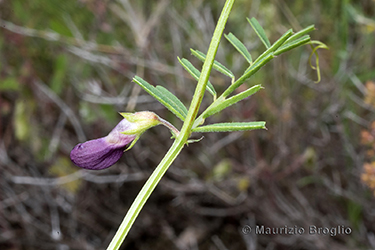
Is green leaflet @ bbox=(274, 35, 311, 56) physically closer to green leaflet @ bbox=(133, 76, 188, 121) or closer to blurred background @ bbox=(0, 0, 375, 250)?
green leaflet @ bbox=(133, 76, 188, 121)

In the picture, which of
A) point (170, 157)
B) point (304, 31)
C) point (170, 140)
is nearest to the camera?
point (170, 157)

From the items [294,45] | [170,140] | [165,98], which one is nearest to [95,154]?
[165,98]

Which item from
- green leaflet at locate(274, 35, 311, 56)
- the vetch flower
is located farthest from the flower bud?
green leaflet at locate(274, 35, 311, 56)

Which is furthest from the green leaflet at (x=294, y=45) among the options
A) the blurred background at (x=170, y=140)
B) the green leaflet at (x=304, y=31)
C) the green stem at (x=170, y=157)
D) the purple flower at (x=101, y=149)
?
the blurred background at (x=170, y=140)

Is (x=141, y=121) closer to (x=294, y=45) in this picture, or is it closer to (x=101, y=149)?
(x=101, y=149)

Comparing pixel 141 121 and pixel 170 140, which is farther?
pixel 170 140

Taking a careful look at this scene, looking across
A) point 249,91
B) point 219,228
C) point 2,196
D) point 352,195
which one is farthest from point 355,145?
point 2,196

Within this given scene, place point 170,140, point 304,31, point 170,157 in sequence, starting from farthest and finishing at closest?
point 170,140
point 304,31
point 170,157
